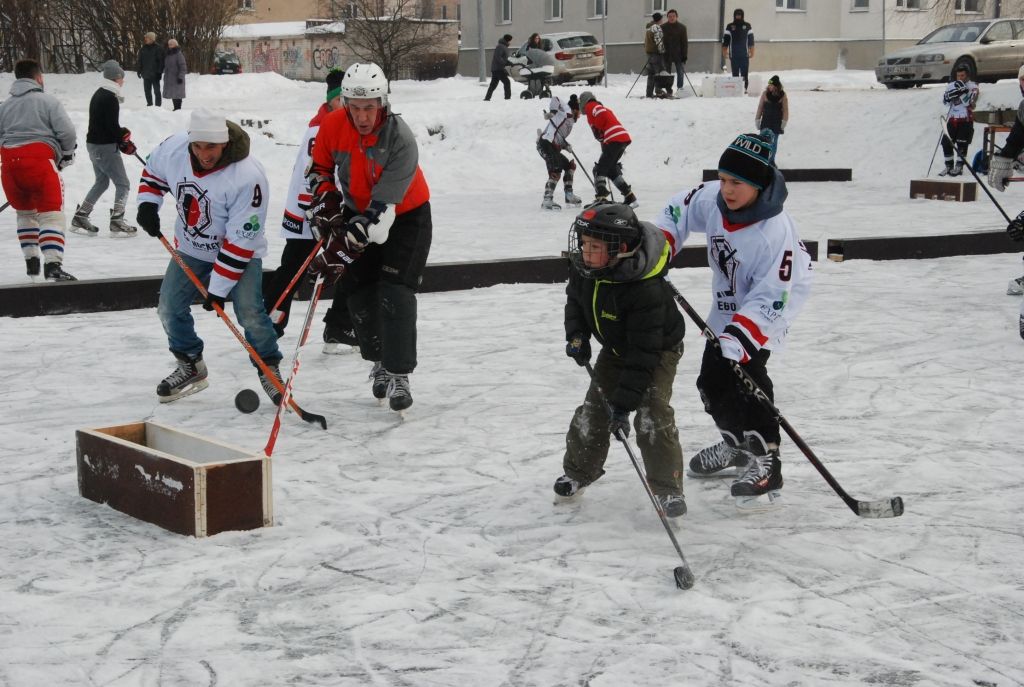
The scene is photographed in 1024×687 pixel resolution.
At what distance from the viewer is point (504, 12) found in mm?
33719

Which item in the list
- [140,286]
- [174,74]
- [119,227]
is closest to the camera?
[140,286]

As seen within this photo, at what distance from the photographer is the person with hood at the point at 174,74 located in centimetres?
1791

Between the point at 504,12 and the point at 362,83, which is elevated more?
the point at 504,12

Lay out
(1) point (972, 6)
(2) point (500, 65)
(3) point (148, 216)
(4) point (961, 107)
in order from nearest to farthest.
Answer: (3) point (148, 216), (4) point (961, 107), (2) point (500, 65), (1) point (972, 6)

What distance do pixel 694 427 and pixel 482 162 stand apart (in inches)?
480

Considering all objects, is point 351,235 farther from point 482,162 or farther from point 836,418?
point 482,162

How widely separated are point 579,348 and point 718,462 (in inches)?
36.2

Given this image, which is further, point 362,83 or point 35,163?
point 35,163

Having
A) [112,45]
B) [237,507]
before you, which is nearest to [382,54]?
[112,45]

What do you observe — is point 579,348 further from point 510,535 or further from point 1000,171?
point 1000,171

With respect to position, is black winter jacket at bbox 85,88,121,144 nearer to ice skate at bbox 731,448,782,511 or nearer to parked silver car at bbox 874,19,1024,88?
ice skate at bbox 731,448,782,511

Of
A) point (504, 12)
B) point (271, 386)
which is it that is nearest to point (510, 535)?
point (271, 386)

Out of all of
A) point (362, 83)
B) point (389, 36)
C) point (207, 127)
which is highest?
point (389, 36)

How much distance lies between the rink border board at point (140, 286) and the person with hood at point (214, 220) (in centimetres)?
184
